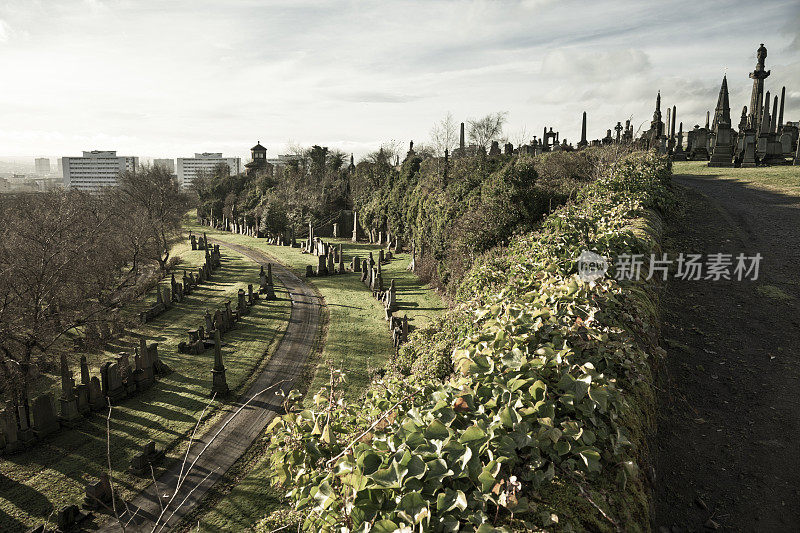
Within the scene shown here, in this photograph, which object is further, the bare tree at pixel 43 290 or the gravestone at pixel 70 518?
the bare tree at pixel 43 290

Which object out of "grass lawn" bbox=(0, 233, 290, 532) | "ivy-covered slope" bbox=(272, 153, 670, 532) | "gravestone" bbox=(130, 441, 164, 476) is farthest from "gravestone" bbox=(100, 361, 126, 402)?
"ivy-covered slope" bbox=(272, 153, 670, 532)

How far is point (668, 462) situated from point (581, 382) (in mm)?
3042

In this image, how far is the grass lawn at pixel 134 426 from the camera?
1016cm

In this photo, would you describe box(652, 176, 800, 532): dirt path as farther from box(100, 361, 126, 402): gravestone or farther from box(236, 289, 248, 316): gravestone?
box(236, 289, 248, 316): gravestone

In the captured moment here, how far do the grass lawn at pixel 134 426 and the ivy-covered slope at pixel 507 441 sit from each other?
9.69 meters

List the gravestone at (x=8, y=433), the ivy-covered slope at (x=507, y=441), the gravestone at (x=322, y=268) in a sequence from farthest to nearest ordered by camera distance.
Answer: the gravestone at (x=322, y=268) → the gravestone at (x=8, y=433) → the ivy-covered slope at (x=507, y=441)

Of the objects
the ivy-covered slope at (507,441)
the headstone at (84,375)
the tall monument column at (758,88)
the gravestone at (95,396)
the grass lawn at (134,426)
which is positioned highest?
the tall monument column at (758,88)

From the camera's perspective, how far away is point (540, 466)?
8.34 ft

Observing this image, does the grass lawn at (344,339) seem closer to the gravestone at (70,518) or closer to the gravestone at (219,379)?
the gravestone at (70,518)

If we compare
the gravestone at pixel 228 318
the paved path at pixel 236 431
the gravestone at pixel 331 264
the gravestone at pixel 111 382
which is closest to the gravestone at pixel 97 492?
the paved path at pixel 236 431

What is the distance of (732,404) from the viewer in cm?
605

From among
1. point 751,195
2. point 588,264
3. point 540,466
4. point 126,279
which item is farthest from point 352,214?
point 540,466

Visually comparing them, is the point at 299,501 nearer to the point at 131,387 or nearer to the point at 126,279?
the point at 131,387

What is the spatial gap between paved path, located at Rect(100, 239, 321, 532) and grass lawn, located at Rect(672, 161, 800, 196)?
900 inches
